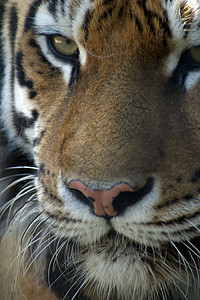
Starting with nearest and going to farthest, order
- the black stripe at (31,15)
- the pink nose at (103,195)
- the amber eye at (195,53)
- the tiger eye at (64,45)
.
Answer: the pink nose at (103,195), the amber eye at (195,53), the tiger eye at (64,45), the black stripe at (31,15)

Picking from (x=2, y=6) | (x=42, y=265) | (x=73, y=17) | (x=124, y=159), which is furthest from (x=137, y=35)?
(x=42, y=265)

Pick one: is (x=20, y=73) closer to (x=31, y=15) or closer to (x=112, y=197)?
(x=31, y=15)

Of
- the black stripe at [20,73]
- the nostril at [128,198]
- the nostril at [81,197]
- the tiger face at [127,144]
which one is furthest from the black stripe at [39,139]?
the nostril at [128,198]

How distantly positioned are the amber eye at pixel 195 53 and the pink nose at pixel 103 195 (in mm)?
395

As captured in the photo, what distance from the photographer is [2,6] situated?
5.26ft

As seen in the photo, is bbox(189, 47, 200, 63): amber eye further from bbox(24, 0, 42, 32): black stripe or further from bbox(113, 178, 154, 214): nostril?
bbox(24, 0, 42, 32): black stripe

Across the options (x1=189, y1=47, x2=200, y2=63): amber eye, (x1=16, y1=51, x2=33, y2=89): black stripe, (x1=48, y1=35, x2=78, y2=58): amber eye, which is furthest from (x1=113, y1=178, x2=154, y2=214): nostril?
(x1=16, y1=51, x2=33, y2=89): black stripe

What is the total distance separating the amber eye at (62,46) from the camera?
126 cm

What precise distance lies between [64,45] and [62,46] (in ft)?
0.03

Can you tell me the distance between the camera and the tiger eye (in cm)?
126

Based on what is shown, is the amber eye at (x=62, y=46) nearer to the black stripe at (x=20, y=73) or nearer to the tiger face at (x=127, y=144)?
the tiger face at (x=127, y=144)

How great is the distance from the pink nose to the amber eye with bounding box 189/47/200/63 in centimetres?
39

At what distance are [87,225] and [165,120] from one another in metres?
0.32

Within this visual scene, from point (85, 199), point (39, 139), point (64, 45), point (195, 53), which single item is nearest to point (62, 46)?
point (64, 45)
